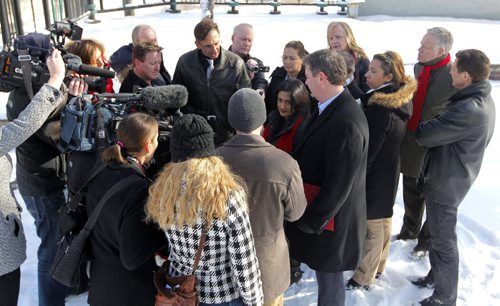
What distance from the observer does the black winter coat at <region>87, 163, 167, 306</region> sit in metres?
2.15

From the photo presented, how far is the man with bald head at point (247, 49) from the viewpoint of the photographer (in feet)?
14.7

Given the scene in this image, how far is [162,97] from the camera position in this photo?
2.90 metres

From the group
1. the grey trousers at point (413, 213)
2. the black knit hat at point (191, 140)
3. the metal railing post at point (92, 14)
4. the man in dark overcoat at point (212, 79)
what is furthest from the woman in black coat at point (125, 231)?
the metal railing post at point (92, 14)

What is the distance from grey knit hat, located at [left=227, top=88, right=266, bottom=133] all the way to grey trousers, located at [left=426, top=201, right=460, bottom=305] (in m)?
1.73

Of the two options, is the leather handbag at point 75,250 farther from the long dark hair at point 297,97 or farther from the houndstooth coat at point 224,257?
the long dark hair at point 297,97

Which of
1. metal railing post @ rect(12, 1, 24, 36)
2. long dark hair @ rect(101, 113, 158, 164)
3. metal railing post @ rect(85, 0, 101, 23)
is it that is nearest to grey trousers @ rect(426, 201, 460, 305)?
long dark hair @ rect(101, 113, 158, 164)

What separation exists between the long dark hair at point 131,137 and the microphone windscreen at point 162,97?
56 centimetres

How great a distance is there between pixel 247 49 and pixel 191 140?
292cm

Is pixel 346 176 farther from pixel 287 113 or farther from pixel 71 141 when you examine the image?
pixel 71 141

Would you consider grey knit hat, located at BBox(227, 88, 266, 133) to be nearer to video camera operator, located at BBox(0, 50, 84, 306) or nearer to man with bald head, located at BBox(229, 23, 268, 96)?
video camera operator, located at BBox(0, 50, 84, 306)

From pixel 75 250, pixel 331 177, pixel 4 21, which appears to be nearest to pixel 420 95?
pixel 331 177

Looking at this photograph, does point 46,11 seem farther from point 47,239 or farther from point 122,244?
point 122,244

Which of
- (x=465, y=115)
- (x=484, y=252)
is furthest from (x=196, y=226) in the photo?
(x=484, y=252)

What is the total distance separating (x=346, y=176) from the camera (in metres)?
2.65
